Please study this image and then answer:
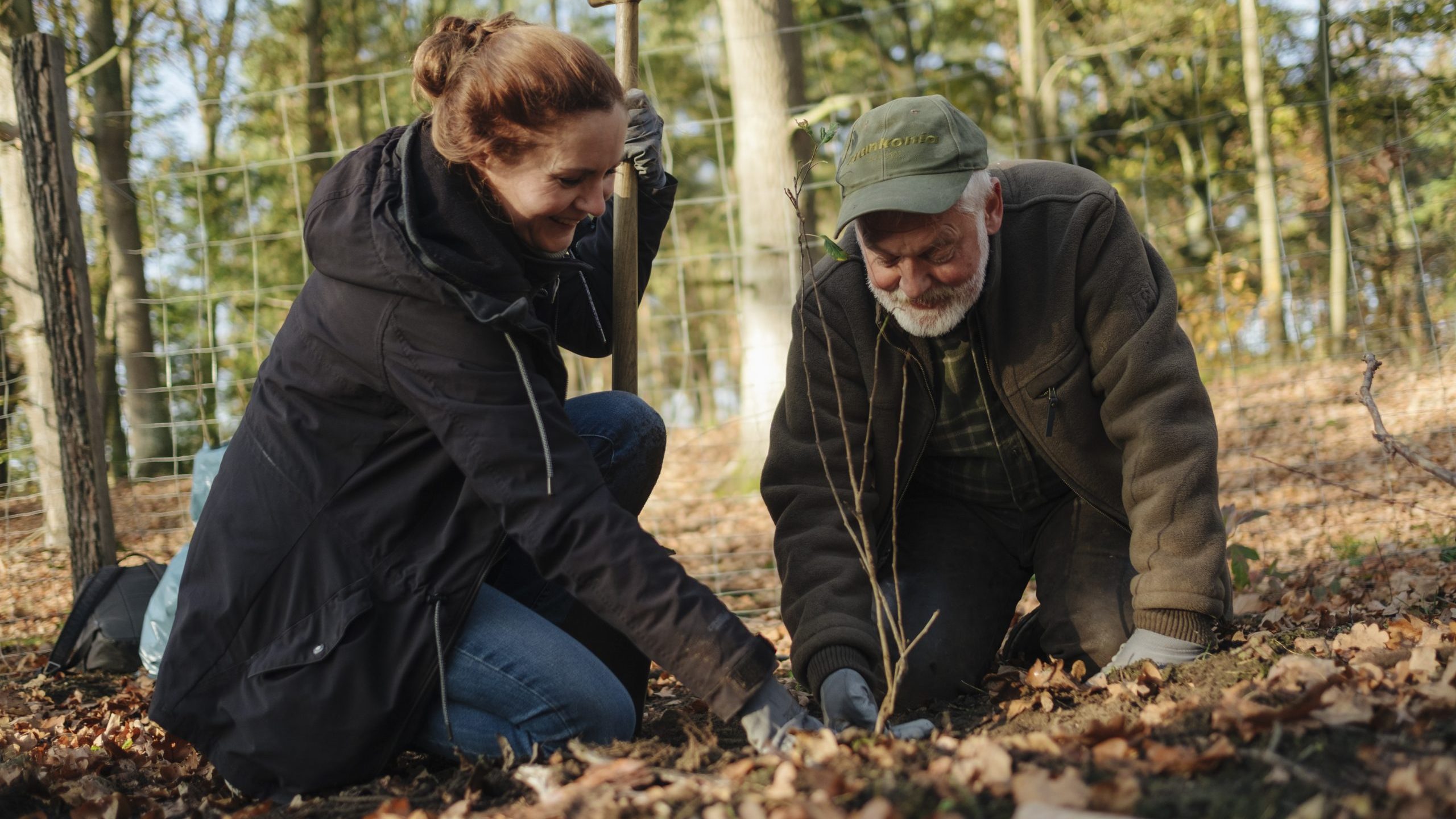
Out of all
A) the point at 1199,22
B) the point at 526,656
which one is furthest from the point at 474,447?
the point at 1199,22

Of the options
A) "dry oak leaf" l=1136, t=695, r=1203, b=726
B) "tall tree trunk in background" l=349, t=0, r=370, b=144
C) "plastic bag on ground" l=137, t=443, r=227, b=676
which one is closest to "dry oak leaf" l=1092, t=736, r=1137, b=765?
"dry oak leaf" l=1136, t=695, r=1203, b=726

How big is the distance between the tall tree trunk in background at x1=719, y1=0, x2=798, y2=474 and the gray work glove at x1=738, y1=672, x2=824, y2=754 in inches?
178

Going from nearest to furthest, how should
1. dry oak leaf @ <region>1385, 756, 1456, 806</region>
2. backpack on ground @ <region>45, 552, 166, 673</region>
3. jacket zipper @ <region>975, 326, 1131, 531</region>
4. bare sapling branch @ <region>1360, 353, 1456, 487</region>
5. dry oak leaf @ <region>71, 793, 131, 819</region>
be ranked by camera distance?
dry oak leaf @ <region>1385, 756, 1456, 806</region>
dry oak leaf @ <region>71, 793, 131, 819</region>
bare sapling branch @ <region>1360, 353, 1456, 487</region>
jacket zipper @ <region>975, 326, 1131, 531</region>
backpack on ground @ <region>45, 552, 166, 673</region>

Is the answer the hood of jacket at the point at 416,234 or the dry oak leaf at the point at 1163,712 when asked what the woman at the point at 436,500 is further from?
the dry oak leaf at the point at 1163,712

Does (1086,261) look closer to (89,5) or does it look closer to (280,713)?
(280,713)

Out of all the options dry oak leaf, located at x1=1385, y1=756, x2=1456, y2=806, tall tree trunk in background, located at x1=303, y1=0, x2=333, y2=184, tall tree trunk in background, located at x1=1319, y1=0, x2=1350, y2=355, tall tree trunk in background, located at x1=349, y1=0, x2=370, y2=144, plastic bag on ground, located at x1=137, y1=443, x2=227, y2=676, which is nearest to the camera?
dry oak leaf, located at x1=1385, y1=756, x2=1456, y2=806

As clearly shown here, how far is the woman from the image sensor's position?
2.18 meters

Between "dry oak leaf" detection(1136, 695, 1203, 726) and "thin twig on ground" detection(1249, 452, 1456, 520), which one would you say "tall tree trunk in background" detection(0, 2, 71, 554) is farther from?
"thin twig on ground" detection(1249, 452, 1456, 520)

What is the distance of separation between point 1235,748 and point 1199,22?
1078 centimetres

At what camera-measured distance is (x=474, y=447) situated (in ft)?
7.18

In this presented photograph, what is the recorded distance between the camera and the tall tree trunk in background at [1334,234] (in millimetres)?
5105

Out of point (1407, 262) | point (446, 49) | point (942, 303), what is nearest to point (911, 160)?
point (942, 303)

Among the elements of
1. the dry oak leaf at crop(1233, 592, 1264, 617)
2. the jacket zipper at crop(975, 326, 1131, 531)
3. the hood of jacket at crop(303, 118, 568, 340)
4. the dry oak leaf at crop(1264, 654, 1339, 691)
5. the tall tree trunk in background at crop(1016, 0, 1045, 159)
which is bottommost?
the dry oak leaf at crop(1233, 592, 1264, 617)

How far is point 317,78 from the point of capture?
12.8m
